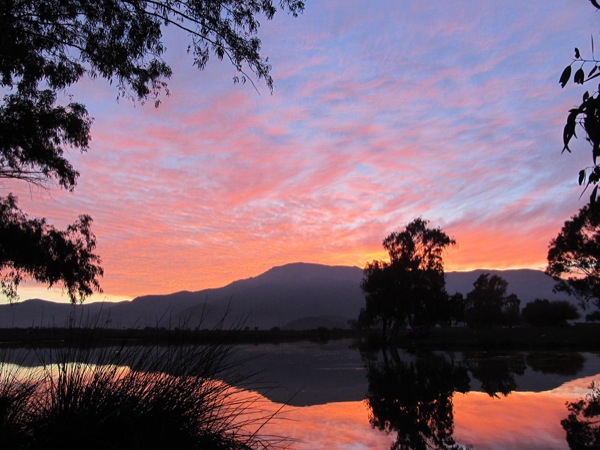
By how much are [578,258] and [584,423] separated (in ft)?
108

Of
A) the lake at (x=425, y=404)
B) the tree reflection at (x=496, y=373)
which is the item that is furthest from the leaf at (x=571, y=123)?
the tree reflection at (x=496, y=373)

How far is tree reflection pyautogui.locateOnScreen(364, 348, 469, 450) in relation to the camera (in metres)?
8.30

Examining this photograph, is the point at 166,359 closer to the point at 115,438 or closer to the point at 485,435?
the point at 115,438

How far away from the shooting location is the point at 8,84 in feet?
36.5

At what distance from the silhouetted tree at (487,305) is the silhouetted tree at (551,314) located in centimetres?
540

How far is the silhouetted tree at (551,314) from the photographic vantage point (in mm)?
70625

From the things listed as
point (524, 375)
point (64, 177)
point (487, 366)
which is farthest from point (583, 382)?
point (64, 177)

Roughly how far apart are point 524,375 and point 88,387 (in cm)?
1703

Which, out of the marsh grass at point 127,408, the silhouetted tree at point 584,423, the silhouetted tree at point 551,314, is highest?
the silhouetted tree at point 551,314

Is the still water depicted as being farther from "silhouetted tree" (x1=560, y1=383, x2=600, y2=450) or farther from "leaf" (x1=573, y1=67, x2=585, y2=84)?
"leaf" (x1=573, y1=67, x2=585, y2=84)

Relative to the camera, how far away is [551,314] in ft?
236

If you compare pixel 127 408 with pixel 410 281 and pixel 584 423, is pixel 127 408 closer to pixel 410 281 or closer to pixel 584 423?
pixel 584 423

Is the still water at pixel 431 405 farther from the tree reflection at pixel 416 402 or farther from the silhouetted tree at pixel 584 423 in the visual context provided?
the silhouetted tree at pixel 584 423

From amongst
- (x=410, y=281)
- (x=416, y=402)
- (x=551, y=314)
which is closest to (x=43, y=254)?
(x=416, y=402)
